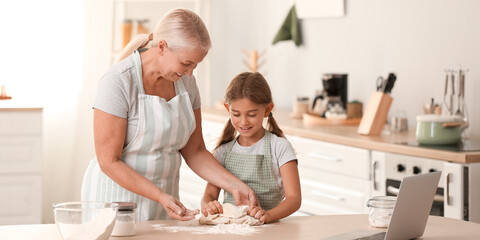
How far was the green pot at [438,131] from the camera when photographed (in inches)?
122

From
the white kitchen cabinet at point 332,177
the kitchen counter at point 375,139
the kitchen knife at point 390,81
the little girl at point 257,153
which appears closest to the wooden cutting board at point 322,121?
the kitchen counter at point 375,139

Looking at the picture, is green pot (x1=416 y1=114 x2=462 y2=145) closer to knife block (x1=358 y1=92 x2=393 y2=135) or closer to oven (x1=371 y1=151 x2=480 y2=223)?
oven (x1=371 y1=151 x2=480 y2=223)

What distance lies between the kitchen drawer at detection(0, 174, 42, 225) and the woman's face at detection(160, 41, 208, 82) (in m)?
2.58

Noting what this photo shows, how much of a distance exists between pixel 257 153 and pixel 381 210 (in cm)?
54

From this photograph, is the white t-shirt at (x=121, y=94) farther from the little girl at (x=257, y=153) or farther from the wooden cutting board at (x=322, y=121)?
the wooden cutting board at (x=322, y=121)

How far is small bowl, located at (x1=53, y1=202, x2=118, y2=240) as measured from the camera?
5.54ft

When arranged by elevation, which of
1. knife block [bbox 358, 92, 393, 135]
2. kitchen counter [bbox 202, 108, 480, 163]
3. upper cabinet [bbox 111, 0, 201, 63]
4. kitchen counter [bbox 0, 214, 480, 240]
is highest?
upper cabinet [bbox 111, 0, 201, 63]

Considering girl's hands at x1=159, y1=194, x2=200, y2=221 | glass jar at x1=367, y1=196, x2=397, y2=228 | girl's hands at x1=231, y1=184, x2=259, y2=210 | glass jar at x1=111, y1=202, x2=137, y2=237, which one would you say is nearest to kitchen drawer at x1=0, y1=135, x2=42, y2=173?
girl's hands at x1=231, y1=184, x2=259, y2=210

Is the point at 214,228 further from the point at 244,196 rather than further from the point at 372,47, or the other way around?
the point at 372,47

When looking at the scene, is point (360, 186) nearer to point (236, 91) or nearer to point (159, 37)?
point (236, 91)

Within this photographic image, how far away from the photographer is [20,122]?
4477 millimetres

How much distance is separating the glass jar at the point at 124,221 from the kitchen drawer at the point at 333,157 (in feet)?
5.05

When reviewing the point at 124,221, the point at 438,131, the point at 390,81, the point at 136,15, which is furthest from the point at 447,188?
the point at 136,15

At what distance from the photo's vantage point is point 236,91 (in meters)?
2.37
